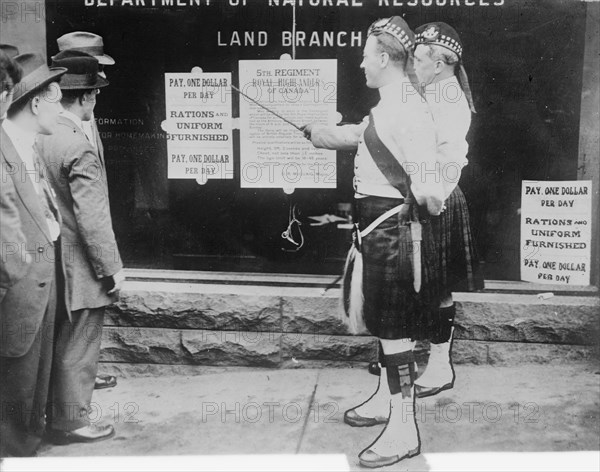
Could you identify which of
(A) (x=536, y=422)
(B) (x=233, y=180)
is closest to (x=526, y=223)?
(A) (x=536, y=422)

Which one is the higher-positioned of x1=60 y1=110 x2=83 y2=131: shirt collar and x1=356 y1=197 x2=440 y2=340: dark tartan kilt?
x1=60 y1=110 x2=83 y2=131: shirt collar

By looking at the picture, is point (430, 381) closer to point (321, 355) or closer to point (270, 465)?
point (321, 355)

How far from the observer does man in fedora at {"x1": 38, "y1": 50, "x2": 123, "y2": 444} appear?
13.0ft

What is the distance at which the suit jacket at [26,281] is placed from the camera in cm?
378

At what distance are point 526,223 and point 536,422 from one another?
1124mm

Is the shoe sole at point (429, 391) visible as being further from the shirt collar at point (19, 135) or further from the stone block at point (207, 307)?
the shirt collar at point (19, 135)

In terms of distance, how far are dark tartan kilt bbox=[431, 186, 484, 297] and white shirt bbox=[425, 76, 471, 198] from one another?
110 mm

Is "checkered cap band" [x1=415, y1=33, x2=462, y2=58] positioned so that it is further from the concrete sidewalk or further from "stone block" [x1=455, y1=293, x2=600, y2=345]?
the concrete sidewalk

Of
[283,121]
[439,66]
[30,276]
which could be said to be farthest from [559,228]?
[30,276]

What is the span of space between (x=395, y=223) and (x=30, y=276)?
1933 mm

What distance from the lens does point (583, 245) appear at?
4.22 meters

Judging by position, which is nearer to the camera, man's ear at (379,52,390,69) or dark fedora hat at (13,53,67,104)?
dark fedora hat at (13,53,67,104)

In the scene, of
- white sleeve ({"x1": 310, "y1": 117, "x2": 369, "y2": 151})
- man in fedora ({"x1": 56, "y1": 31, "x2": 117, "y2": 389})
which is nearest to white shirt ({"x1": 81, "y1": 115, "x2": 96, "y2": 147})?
man in fedora ({"x1": 56, "y1": 31, "x2": 117, "y2": 389})

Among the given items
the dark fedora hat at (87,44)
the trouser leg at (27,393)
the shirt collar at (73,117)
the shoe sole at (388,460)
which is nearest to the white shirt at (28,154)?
the shirt collar at (73,117)
